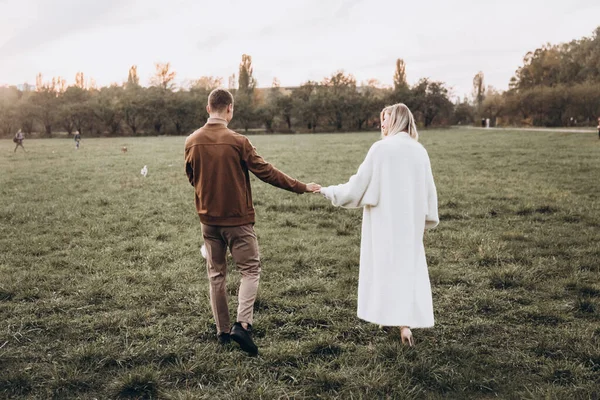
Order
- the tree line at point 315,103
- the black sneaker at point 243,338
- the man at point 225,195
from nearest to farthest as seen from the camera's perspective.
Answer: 1. the man at point 225,195
2. the black sneaker at point 243,338
3. the tree line at point 315,103

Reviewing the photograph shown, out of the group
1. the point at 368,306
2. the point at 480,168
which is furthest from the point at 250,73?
the point at 368,306

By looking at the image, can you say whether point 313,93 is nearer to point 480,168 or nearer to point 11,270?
point 480,168

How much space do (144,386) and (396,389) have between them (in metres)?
2.11

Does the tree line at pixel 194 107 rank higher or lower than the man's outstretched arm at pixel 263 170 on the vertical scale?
higher

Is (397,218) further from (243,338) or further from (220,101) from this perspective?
(220,101)

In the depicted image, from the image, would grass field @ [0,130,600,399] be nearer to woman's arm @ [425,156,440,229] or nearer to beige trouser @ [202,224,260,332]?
beige trouser @ [202,224,260,332]

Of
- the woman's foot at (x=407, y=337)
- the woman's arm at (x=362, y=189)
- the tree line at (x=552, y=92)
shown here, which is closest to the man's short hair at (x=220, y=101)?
the woman's arm at (x=362, y=189)

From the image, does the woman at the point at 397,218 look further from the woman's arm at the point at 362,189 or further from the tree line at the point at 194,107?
the tree line at the point at 194,107

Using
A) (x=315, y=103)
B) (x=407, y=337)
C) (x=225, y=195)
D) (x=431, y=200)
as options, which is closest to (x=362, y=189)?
(x=431, y=200)

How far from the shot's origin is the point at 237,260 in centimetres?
439

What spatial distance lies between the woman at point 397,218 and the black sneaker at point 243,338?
1169mm

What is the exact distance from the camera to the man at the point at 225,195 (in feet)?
13.8

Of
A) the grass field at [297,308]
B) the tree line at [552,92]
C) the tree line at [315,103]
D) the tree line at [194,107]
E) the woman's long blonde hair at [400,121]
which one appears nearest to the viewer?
the grass field at [297,308]

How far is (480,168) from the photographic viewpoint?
18.3m
